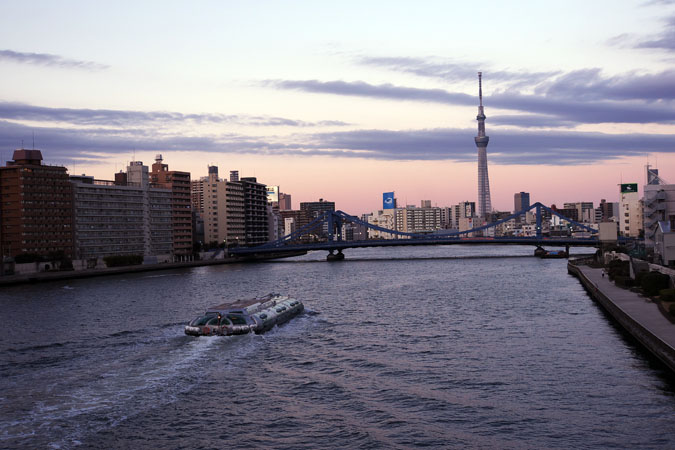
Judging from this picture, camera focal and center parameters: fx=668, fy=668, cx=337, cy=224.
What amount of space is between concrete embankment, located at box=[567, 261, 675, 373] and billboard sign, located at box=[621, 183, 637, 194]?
323 ft

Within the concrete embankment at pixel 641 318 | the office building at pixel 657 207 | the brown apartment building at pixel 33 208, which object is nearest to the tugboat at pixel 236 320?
the concrete embankment at pixel 641 318

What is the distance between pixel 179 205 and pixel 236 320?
98.8m

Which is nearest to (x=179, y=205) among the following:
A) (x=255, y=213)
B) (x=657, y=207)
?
(x=255, y=213)

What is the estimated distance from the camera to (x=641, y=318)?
30.3m

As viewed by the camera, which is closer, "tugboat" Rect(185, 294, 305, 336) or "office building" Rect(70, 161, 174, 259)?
"tugboat" Rect(185, 294, 305, 336)

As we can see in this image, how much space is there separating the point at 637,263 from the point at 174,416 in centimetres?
4358

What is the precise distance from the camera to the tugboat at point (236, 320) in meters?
31.8

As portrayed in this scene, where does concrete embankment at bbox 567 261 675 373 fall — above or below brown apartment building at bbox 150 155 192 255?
below

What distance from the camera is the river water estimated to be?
17594 mm

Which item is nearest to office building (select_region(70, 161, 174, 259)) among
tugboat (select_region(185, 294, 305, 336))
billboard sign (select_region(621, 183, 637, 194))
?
tugboat (select_region(185, 294, 305, 336))

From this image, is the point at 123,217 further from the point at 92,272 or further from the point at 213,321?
the point at 213,321

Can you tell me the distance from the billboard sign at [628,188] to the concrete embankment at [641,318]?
9842 centimetres

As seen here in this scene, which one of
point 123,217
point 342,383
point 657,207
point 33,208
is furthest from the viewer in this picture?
point 123,217

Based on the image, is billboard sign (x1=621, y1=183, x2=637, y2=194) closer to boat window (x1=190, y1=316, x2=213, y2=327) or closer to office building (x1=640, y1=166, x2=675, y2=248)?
office building (x1=640, y1=166, x2=675, y2=248)
